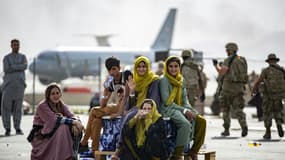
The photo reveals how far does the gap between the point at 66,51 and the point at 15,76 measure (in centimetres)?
4352

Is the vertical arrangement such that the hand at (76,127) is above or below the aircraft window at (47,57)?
below

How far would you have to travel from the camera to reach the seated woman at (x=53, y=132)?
12.1 metres

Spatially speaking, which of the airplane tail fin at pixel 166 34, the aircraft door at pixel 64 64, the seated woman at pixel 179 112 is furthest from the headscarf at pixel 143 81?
the airplane tail fin at pixel 166 34

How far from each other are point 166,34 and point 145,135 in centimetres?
7136

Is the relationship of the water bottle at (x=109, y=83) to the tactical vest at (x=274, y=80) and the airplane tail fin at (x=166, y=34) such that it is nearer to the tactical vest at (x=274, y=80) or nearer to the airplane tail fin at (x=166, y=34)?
the tactical vest at (x=274, y=80)

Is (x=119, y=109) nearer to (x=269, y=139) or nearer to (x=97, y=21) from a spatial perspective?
(x=269, y=139)

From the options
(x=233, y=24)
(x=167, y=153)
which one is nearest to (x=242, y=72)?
(x=167, y=153)

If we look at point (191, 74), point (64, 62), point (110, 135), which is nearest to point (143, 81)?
point (110, 135)

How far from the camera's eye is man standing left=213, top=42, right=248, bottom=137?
18.6 meters

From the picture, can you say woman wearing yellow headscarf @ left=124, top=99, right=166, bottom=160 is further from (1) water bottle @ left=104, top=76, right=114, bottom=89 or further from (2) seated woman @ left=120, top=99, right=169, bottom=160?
(1) water bottle @ left=104, top=76, right=114, bottom=89

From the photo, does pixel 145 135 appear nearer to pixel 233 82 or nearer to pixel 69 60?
pixel 233 82

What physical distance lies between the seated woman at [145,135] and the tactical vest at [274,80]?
6.82m

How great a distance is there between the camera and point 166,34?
8256cm

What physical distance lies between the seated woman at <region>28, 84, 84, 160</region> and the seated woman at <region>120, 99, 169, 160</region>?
884 millimetres
